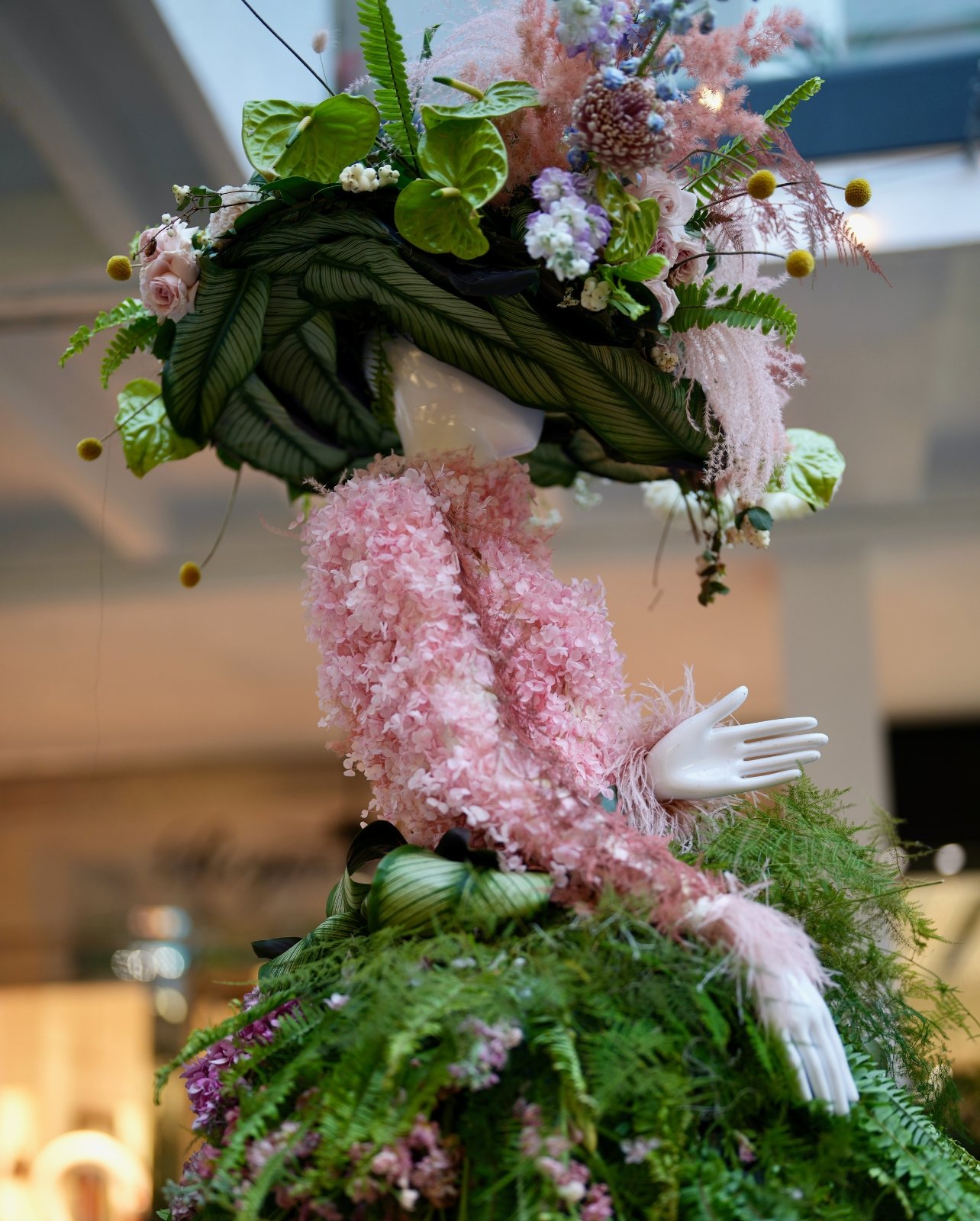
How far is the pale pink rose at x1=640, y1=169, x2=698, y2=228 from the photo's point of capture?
1.34 meters

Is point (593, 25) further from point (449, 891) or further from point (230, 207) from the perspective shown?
point (449, 891)

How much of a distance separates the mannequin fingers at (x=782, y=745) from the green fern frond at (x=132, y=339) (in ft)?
2.84

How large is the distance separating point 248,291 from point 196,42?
130 cm

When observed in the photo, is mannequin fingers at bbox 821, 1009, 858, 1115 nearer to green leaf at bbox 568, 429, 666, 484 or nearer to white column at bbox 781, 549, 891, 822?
green leaf at bbox 568, 429, 666, 484

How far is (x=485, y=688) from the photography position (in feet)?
4.20

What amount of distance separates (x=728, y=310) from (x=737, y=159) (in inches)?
7.6

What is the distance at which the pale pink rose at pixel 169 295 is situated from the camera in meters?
1.39

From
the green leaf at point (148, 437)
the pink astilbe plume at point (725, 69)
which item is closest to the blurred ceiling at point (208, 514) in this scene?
the green leaf at point (148, 437)

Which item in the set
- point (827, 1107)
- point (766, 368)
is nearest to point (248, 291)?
point (766, 368)

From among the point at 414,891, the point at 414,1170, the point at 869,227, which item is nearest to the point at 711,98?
the point at 414,891

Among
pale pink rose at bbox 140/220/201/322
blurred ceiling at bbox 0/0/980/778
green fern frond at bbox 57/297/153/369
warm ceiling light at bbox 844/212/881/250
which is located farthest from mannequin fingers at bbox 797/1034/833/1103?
warm ceiling light at bbox 844/212/881/250

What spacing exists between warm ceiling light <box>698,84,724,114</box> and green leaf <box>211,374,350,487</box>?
25.5 inches

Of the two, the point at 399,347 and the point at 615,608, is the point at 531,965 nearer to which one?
the point at 399,347

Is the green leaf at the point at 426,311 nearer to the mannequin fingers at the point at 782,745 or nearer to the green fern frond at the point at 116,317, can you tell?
the green fern frond at the point at 116,317
